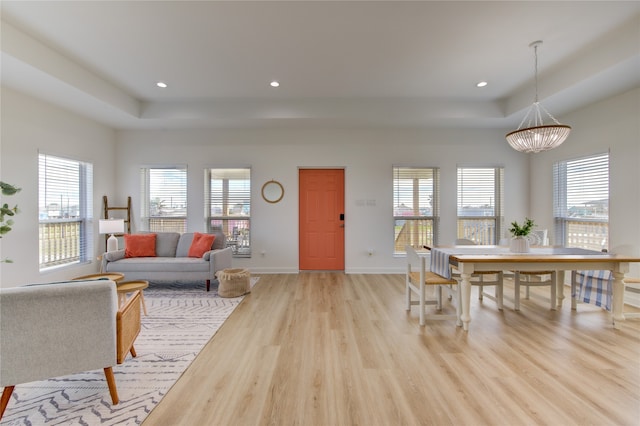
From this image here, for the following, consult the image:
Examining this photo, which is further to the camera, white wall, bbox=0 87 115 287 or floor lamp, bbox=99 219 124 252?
floor lamp, bbox=99 219 124 252

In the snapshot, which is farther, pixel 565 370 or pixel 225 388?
pixel 565 370

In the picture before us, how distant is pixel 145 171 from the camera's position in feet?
18.6

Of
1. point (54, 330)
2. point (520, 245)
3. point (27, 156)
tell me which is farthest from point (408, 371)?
point (27, 156)

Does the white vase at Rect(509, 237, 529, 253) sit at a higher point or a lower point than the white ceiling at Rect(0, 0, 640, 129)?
lower

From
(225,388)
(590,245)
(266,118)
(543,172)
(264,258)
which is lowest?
(225,388)

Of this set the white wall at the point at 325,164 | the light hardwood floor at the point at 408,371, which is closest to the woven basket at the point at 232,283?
the light hardwood floor at the point at 408,371

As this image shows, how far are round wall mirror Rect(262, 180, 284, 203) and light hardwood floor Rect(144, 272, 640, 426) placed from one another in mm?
2483

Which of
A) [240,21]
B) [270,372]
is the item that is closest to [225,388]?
[270,372]

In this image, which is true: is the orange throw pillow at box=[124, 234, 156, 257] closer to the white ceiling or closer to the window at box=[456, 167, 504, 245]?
the white ceiling

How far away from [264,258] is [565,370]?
4543 millimetres

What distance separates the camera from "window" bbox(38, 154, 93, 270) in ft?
13.5

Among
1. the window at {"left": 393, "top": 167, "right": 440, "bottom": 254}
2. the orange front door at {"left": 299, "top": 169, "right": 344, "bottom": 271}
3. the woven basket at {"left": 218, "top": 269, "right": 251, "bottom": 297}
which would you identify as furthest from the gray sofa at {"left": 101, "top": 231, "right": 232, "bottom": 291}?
the window at {"left": 393, "top": 167, "right": 440, "bottom": 254}

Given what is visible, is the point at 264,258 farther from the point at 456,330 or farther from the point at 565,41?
the point at 565,41

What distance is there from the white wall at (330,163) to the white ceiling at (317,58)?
1.75 ft
